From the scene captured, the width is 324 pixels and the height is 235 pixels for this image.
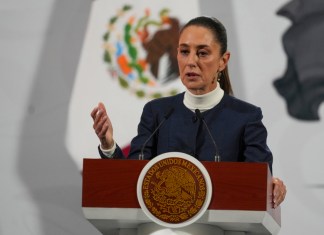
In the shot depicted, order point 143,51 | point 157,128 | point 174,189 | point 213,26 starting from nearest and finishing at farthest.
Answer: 1. point 174,189
2. point 157,128
3. point 213,26
4. point 143,51

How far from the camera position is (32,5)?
190 inches

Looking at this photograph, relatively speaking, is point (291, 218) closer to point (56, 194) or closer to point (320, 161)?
point (320, 161)

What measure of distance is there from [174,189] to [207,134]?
49 cm

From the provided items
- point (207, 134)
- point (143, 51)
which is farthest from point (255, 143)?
point (143, 51)

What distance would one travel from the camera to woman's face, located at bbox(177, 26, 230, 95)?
3.16 metres

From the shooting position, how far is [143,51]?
4637mm

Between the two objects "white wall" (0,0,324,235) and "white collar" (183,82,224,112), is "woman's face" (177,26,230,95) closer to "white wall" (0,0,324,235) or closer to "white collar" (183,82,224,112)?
"white collar" (183,82,224,112)

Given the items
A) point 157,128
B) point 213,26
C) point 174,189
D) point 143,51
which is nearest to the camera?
point 174,189

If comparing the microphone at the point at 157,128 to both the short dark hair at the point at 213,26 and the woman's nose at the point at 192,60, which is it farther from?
the short dark hair at the point at 213,26

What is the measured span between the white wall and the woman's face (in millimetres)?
1266

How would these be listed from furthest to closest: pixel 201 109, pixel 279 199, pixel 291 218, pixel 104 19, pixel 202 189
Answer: pixel 104 19
pixel 291 218
pixel 201 109
pixel 279 199
pixel 202 189

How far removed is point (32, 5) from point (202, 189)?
2.42 meters

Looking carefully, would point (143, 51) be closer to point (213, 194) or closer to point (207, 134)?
point (207, 134)

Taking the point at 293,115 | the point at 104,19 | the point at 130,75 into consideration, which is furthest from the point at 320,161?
the point at 104,19
